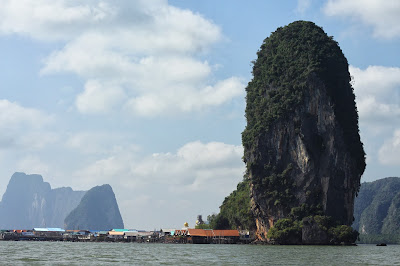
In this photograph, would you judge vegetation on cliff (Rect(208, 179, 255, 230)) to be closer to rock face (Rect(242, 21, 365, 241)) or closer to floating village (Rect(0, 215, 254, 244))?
floating village (Rect(0, 215, 254, 244))

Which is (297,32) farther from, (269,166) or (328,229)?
(328,229)

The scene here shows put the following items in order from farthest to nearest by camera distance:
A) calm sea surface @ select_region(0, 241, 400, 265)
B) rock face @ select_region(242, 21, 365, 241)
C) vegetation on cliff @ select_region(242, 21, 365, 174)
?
vegetation on cliff @ select_region(242, 21, 365, 174), rock face @ select_region(242, 21, 365, 241), calm sea surface @ select_region(0, 241, 400, 265)

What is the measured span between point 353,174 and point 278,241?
1860 cm

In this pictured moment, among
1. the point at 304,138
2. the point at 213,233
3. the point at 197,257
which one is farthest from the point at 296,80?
the point at 197,257

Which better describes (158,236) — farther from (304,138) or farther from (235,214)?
(304,138)

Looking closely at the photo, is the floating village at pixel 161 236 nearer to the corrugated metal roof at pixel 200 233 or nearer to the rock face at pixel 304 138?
the corrugated metal roof at pixel 200 233

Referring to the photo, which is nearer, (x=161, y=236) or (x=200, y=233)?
(x=200, y=233)

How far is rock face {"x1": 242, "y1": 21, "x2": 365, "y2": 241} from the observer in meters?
90.0

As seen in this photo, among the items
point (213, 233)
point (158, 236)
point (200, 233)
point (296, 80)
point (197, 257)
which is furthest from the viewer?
point (158, 236)

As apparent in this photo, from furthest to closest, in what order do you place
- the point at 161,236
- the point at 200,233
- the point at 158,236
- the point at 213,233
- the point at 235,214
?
the point at 158,236 < the point at 161,236 < the point at 235,214 < the point at 200,233 < the point at 213,233

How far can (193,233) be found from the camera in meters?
102

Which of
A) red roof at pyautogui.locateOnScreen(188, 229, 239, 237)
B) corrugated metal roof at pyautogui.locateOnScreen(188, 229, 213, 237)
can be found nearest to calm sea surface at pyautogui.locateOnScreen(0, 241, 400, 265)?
red roof at pyautogui.locateOnScreen(188, 229, 239, 237)

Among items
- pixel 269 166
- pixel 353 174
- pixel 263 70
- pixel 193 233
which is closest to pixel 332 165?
pixel 353 174

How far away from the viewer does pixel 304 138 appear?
90938 mm
